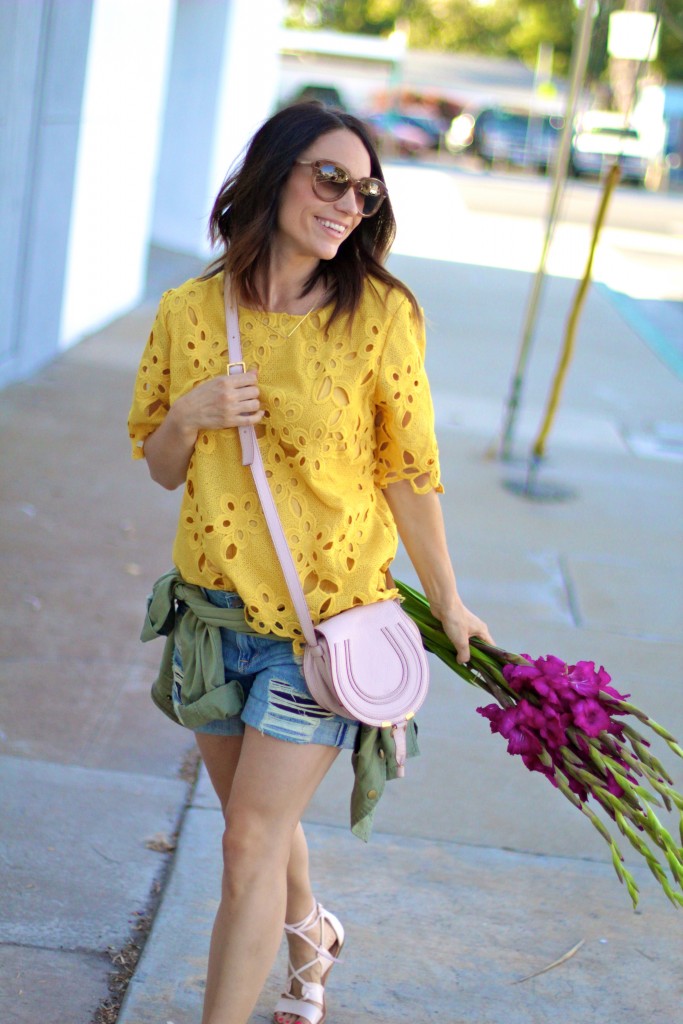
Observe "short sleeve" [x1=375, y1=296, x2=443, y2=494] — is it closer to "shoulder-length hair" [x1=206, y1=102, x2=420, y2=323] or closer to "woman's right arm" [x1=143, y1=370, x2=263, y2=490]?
"shoulder-length hair" [x1=206, y1=102, x2=420, y2=323]

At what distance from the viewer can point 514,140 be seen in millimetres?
41000

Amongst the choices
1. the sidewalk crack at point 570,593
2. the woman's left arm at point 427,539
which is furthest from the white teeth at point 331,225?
the sidewalk crack at point 570,593

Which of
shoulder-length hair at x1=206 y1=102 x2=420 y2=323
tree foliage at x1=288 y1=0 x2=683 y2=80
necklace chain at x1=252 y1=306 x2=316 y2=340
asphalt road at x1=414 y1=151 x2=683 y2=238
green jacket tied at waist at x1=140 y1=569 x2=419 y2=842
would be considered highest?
tree foliage at x1=288 y1=0 x2=683 y2=80

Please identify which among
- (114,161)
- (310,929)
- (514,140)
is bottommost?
(514,140)

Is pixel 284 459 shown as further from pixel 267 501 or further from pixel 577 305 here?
pixel 577 305

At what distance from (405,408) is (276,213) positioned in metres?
0.44

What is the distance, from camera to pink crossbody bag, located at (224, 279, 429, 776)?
7.10 feet

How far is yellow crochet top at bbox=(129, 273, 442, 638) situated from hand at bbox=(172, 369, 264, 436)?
4cm

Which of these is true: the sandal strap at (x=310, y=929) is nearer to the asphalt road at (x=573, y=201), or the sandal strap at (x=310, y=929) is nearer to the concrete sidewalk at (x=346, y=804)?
the concrete sidewalk at (x=346, y=804)

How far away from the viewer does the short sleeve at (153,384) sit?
7.70ft

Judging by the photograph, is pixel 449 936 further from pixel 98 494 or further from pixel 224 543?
pixel 98 494

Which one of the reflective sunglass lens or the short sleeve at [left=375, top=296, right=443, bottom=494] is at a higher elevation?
the reflective sunglass lens

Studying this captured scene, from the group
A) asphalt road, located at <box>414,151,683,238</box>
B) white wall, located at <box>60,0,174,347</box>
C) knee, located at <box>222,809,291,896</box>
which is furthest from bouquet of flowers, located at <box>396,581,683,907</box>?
asphalt road, located at <box>414,151,683,238</box>

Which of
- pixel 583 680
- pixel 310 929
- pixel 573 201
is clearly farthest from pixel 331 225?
pixel 573 201
